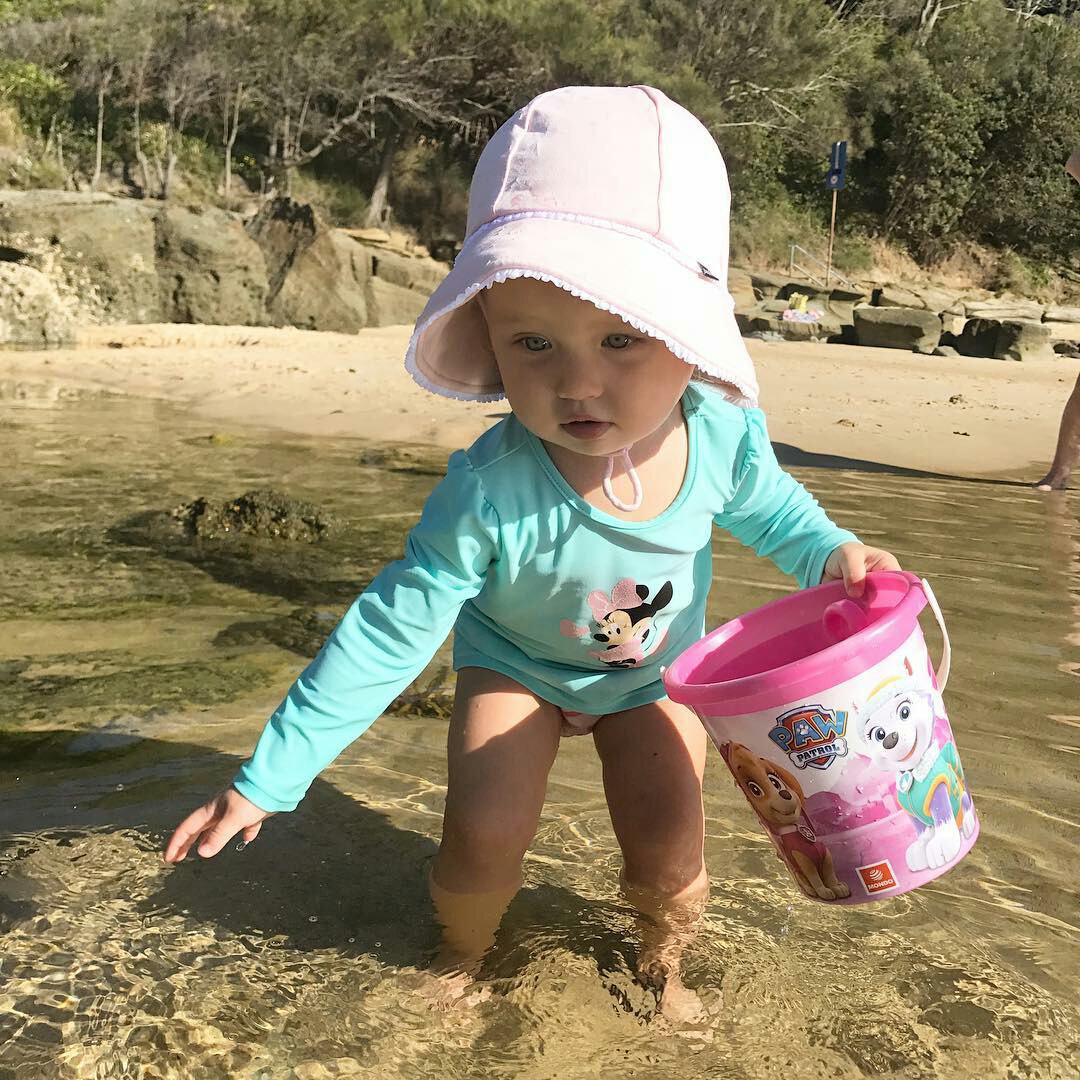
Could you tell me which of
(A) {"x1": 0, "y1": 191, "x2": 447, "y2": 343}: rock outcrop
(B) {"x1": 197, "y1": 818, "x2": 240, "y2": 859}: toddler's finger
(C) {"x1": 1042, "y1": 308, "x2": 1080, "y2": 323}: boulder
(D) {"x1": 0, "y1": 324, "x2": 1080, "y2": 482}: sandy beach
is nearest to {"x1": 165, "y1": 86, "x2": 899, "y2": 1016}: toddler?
(B) {"x1": 197, "y1": 818, "x2": 240, "y2": 859}: toddler's finger

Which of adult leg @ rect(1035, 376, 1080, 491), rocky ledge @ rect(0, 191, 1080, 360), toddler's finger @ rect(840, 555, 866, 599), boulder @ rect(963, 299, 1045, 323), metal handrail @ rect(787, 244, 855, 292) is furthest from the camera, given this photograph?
metal handrail @ rect(787, 244, 855, 292)

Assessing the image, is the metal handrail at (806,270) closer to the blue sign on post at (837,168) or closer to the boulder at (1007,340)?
the blue sign on post at (837,168)

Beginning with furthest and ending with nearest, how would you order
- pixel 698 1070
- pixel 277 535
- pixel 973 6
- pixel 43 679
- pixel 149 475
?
1. pixel 973 6
2. pixel 149 475
3. pixel 277 535
4. pixel 43 679
5. pixel 698 1070

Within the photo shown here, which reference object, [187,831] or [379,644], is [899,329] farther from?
[187,831]

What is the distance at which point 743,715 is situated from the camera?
180 cm

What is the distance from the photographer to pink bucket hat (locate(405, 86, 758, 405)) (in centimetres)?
192

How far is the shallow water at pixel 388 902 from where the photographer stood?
6.57 ft

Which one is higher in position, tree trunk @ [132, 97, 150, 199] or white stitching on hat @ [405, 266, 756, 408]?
white stitching on hat @ [405, 266, 756, 408]

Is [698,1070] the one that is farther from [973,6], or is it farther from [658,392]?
[973,6]

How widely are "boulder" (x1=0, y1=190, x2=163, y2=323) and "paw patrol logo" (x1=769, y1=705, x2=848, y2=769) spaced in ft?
42.3

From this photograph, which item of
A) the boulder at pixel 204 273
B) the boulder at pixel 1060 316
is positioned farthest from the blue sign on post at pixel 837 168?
the boulder at pixel 204 273

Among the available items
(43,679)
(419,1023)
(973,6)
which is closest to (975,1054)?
(419,1023)

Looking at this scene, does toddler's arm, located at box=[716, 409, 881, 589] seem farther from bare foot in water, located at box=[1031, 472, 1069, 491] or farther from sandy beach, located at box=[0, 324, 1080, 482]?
sandy beach, located at box=[0, 324, 1080, 482]

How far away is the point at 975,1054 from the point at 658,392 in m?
1.20
